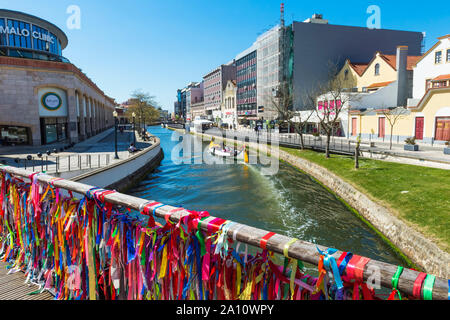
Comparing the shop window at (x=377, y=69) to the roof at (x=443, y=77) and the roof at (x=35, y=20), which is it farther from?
the roof at (x=35, y=20)

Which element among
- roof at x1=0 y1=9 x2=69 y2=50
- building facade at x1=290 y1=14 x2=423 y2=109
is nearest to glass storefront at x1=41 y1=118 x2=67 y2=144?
roof at x1=0 y1=9 x2=69 y2=50

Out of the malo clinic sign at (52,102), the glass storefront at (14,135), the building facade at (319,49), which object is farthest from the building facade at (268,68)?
the glass storefront at (14,135)

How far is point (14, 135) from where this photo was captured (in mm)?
32375

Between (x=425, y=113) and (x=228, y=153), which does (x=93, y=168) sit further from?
(x=425, y=113)

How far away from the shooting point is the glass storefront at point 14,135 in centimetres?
3189

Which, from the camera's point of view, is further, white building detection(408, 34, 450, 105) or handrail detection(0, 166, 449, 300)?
white building detection(408, 34, 450, 105)

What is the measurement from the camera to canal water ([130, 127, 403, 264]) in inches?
512

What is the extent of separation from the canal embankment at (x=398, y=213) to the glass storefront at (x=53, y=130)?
30.7m

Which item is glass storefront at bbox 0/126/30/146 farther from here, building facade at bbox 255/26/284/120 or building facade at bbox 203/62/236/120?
building facade at bbox 203/62/236/120

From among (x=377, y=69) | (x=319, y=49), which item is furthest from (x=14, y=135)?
(x=319, y=49)

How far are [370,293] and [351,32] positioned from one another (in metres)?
71.6

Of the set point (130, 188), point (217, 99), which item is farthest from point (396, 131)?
point (217, 99)
